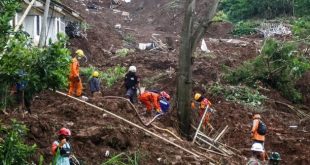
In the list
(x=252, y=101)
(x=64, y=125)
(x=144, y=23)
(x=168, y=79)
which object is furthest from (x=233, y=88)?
(x=144, y=23)

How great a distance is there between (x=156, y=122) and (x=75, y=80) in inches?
123

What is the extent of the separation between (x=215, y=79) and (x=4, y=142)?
14266 millimetres

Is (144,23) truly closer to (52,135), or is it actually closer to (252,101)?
(252,101)

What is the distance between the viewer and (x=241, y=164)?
41.6 ft

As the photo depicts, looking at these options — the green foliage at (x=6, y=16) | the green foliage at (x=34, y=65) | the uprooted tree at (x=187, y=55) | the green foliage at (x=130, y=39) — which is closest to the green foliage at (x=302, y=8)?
the green foliage at (x=130, y=39)

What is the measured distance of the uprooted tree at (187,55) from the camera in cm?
1323

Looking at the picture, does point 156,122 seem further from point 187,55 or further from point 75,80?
point 75,80

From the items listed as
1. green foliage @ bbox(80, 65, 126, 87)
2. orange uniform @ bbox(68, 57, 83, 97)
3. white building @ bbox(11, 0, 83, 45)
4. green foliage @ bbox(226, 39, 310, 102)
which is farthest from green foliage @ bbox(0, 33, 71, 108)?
green foliage @ bbox(226, 39, 310, 102)

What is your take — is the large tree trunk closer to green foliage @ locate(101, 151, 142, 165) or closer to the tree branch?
the tree branch

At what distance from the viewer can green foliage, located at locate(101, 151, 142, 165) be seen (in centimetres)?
1035

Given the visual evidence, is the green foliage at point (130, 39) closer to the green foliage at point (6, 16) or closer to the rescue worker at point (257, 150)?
the rescue worker at point (257, 150)

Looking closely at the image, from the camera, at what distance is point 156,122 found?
46.5ft

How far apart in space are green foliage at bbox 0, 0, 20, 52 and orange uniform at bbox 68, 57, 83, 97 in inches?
306

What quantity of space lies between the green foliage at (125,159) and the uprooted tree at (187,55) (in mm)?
2886
